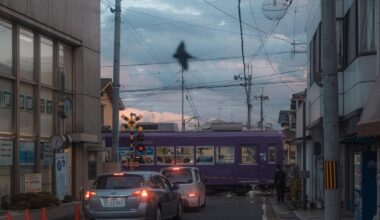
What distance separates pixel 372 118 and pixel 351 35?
565 cm

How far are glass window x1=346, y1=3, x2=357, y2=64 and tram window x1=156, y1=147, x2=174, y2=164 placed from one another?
68.0ft

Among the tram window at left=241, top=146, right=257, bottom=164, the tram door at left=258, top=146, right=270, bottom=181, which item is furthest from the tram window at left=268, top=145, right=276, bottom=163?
the tram window at left=241, top=146, right=257, bottom=164

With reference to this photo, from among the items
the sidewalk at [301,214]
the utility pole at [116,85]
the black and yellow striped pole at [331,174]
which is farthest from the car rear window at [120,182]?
the utility pole at [116,85]

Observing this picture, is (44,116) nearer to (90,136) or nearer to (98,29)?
(90,136)

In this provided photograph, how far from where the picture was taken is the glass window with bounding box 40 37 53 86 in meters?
25.7

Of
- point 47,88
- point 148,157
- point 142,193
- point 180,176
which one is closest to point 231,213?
point 180,176

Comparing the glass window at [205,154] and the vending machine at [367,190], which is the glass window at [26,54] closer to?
the vending machine at [367,190]

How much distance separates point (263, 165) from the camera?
1474 inches

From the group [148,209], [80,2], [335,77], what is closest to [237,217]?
[148,209]

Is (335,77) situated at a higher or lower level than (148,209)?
higher

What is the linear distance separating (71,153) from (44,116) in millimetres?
2928

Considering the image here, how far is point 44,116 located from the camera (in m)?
25.9

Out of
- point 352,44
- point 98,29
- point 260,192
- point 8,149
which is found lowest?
point 260,192

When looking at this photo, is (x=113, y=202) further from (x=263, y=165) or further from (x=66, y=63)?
(x=263, y=165)
